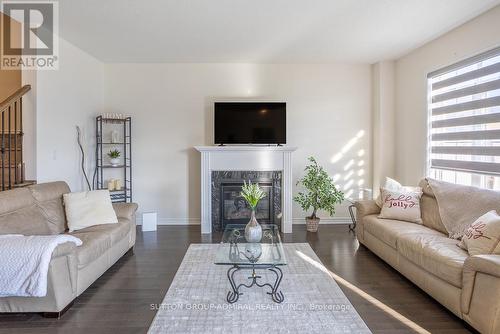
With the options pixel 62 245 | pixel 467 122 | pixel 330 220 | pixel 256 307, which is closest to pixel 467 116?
pixel 467 122

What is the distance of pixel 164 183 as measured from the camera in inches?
206

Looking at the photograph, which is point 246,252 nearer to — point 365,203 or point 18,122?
point 365,203

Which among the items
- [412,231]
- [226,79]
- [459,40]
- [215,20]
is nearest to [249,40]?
[215,20]

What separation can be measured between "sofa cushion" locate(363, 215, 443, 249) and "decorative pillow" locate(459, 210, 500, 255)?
599 mm

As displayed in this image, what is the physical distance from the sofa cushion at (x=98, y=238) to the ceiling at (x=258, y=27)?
2.36 m

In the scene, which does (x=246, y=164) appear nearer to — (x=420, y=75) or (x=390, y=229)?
(x=390, y=229)

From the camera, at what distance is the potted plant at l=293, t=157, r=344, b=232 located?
475 centimetres

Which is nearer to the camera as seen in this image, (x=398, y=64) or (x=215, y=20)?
(x=215, y=20)

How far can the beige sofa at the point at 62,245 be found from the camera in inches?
90.9

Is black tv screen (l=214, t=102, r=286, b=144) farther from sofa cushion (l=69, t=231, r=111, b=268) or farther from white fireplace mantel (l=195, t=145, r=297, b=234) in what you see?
sofa cushion (l=69, t=231, r=111, b=268)

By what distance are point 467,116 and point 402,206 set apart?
1.30 meters

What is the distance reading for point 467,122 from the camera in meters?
3.52

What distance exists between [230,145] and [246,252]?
2.54 metres

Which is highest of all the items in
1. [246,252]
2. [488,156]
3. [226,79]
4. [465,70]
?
[226,79]
